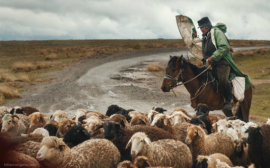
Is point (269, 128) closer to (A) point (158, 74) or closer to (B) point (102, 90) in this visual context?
(B) point (102, 90)

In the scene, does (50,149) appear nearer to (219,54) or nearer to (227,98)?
(219,54)

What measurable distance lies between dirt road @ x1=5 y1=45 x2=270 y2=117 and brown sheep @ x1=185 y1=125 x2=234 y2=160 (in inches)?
279

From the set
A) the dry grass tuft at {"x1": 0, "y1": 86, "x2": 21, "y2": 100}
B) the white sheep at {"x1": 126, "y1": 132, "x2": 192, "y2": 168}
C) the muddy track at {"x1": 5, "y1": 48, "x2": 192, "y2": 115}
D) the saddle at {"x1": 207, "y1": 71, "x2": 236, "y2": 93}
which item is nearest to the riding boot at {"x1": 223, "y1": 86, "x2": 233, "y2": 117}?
the saddle at {"x1": 207, "y1": 71, "x2": 236, "y2": 93}

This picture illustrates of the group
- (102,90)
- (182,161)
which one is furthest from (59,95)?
(182,161)

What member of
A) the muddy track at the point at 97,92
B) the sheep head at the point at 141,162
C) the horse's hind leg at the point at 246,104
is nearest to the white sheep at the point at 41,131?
the sheep head at the point at 141,162

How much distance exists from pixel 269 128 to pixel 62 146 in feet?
16.5

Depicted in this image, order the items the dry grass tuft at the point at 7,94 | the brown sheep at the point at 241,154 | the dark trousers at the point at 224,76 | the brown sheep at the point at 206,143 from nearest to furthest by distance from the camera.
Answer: the brown sheep at the point at 206,143 < the brown sheep at the point at 241,154 < the dark trousers at the point at 224,76 < the dry grass tuft at the point at 7,94

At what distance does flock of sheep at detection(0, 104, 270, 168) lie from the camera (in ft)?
14.9

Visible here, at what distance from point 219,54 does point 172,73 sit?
62.4 inches

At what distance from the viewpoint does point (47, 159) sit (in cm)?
412

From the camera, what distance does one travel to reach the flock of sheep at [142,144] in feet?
14.9

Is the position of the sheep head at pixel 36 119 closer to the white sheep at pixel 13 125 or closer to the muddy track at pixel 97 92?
the white sheep at pixel 13 125

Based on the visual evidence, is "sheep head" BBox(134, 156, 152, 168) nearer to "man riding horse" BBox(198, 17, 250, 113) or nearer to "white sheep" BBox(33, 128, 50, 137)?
"white sheep" BBox(33, 128, 50, 137)

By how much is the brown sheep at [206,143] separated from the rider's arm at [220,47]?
8.44 feet
